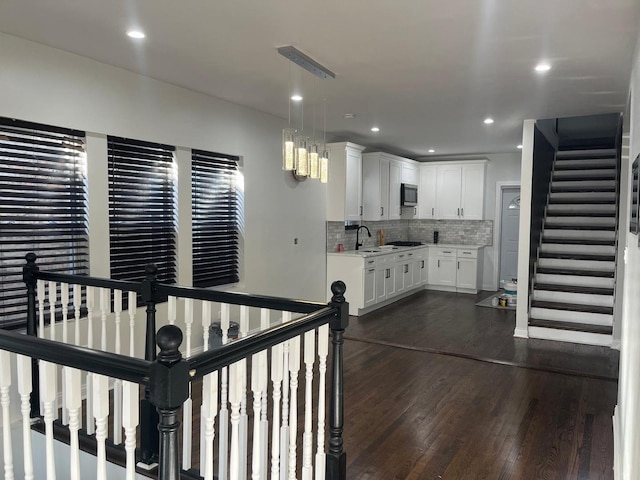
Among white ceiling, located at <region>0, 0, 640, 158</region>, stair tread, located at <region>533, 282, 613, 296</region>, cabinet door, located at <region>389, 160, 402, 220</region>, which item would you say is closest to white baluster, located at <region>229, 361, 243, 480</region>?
white ceiling, located at <region>0, 0, 640, 158</region>

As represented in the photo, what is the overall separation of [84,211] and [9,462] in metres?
2.50

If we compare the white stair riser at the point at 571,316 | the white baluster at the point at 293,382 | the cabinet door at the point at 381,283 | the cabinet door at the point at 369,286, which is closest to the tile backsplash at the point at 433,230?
the cabinet door at the point at 381,283

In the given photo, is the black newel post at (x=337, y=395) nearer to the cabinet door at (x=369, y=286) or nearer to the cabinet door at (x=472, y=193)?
the cabinet door at (x=369, y=286)

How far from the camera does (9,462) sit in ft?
5.53

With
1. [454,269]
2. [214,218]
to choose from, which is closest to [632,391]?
[214,218]

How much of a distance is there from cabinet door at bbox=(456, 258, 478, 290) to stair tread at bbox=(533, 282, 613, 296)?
2.29 meters

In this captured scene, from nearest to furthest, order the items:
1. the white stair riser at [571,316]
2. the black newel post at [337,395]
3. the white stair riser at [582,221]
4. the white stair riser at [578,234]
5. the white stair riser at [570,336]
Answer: the black newel post at [337,395] → the white stair riser at [570,336] → the white stair riser at [571,316] → the white stair riser at [578,234] → the white stair riser at [582,221]

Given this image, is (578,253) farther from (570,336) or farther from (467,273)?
(467,273)

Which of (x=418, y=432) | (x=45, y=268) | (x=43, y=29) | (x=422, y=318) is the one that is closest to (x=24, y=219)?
(x=45, y=268)

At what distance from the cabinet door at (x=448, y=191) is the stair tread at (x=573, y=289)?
9.83ft

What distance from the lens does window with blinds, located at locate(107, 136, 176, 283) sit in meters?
4.08

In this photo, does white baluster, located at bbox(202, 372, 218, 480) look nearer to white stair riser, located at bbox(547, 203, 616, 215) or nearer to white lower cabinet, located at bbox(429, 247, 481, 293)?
white stair riser, located at bbox(547, 203, 616, 215)

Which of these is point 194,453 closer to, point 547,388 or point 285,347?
point 285,347

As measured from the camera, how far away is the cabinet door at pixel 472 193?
8.85 m
